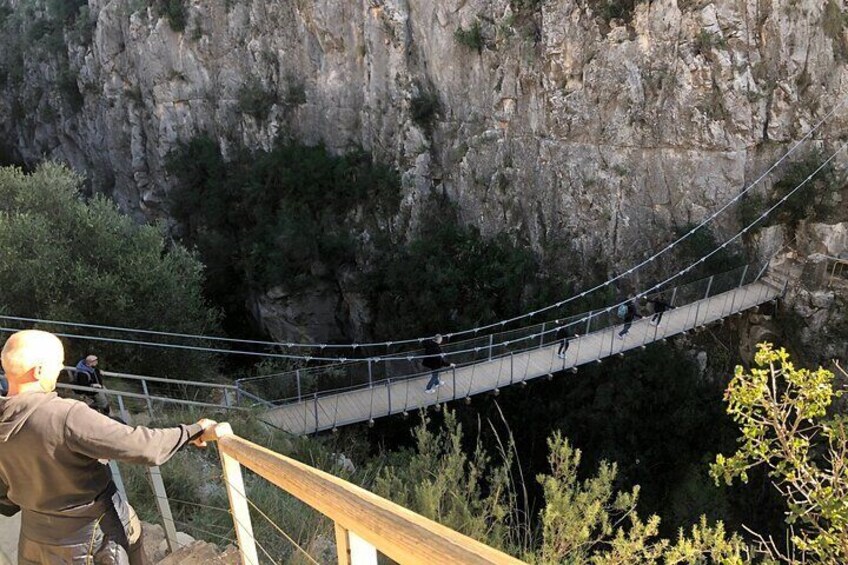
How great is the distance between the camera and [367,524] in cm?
112

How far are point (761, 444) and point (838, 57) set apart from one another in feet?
40.5

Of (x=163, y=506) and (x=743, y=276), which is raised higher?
(x=163, y=506)

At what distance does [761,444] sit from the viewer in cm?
324

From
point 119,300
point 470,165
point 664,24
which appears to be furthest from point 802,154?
point 119,300

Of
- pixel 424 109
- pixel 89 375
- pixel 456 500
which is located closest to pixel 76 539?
pixel 456 500

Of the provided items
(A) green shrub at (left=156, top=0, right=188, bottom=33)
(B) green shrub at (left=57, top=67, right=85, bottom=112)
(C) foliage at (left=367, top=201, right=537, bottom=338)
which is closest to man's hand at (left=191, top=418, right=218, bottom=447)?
(C) foliage at (left=367, top=201, right=537, bottom=338)

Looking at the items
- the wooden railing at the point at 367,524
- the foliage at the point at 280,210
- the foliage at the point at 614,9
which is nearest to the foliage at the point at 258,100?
the foliage at the point at 280,210

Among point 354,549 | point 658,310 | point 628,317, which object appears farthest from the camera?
point 658,310

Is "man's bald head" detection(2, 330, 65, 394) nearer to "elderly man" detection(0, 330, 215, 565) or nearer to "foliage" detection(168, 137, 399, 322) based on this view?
"elderly man" detection(0, 330, 215, 565)

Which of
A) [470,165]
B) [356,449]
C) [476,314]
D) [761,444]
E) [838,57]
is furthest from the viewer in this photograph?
[470,165]

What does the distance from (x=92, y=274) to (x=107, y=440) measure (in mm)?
9077

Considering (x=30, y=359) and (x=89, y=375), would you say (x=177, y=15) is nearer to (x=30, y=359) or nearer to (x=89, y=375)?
(x=89, y=375)

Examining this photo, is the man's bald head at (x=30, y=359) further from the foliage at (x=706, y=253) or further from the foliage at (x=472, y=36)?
the foliage at (x=472, y=36)

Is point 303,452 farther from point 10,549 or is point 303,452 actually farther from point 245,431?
point 10,549
